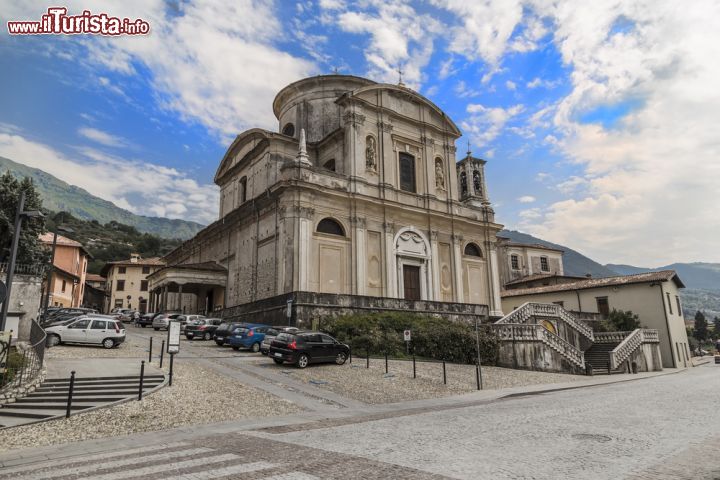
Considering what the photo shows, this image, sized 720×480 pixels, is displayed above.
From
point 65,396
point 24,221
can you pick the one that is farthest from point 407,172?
point 65,396

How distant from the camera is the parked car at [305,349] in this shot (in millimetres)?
19578

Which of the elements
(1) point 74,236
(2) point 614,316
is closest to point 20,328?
(2) point 614,316

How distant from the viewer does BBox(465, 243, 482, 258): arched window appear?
43.1m

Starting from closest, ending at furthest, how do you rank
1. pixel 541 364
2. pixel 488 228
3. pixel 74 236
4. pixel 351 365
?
pixel 351 365 < pixel 541 364 < pixel 488 228 < pixel 74 236

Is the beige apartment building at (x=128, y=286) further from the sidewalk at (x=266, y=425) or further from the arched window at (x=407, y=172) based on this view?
the sidewalk at (x=266, y=425)

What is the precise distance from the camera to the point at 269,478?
639 centimetres

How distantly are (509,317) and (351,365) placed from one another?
1193cm

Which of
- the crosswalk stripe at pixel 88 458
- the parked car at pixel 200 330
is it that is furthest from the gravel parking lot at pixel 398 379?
the parked car at pixel 200 330

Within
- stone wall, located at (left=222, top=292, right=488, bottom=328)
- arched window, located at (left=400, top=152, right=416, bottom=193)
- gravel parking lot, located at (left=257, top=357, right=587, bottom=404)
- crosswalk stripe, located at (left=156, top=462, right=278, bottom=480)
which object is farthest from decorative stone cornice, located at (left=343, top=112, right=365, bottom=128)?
crosswalk stripe, located at (left=156, top=462, right=278, bottom=480)

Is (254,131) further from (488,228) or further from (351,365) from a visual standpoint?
(351,365)

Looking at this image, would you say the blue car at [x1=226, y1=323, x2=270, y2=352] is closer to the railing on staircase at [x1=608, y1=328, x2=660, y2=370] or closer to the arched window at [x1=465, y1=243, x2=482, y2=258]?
the railing on staircase at [x1=608, y1=328, x2=660, y2=370]

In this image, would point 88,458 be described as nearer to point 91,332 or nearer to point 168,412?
point 168,412

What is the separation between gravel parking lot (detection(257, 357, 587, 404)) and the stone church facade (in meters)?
8.16

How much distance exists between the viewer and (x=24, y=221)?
34969 millimetres
